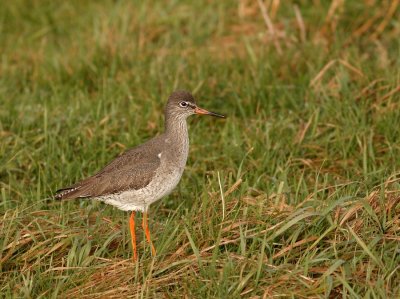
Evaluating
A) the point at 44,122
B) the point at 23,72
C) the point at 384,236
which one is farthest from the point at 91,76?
the point at 384,236

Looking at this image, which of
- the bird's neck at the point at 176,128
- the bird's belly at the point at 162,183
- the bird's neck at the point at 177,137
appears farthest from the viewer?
the bird's neck at the point at 176,128

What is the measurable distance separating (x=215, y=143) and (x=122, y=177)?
1640 mm

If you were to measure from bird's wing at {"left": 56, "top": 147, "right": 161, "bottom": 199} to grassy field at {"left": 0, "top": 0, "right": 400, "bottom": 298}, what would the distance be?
20 centimetres

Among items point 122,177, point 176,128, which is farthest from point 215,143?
point 122,177

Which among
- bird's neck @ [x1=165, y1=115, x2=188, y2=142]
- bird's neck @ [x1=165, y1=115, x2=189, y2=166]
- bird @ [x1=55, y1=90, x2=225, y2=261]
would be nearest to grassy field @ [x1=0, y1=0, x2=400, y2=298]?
bird @ [x1=55, y1=90, x2=225, y2=261]

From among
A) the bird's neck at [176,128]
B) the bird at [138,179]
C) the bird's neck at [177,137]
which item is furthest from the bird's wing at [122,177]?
the bird's neck at [176,128]

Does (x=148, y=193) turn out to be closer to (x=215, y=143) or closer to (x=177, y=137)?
(x=177, y=137)

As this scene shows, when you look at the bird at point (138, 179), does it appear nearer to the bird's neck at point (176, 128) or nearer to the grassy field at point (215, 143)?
the bird's neck at point (176, 128)

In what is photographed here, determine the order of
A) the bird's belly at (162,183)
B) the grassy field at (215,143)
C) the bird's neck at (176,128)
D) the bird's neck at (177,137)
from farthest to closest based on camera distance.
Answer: the bird's neck at (176,128)
the bird's neck at (177,137)
the bird's belly at (162,183)
the grassy field at (215,143)

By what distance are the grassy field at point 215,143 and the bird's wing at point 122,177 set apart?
0.65 ft

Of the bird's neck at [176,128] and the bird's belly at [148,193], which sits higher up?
the bird's neck at [176,128]

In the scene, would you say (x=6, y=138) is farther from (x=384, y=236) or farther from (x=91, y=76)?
(x=384, y=236)

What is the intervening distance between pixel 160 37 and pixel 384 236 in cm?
554

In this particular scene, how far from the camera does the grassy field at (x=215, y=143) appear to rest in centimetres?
514
